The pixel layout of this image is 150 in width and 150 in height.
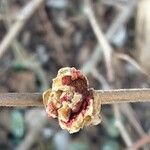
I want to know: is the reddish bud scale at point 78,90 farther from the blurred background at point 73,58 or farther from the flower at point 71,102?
the blurred background at point 73,58

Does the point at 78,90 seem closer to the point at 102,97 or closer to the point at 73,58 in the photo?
the point at 102,97

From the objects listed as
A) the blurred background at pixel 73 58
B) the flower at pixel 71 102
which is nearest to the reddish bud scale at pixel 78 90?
the flower at pixel 71 102

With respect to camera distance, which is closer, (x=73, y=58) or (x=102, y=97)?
(x=102, y=97)

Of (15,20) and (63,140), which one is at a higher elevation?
(15,20)

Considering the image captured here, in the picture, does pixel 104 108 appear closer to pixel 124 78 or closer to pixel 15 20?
pixel 124 78

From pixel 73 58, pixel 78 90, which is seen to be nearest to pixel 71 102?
pixel 78 90

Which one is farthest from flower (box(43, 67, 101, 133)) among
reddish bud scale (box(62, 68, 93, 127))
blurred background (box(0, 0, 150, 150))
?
blurred background (box(0, 0, 150, 150))

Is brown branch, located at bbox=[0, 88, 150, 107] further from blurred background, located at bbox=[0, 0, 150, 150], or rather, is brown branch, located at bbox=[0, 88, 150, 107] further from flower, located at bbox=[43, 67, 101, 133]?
blurred background, located at bbox=[0, 0, 150, 150]

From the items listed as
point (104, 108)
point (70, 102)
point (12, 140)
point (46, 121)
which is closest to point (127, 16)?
point (104, 108)
